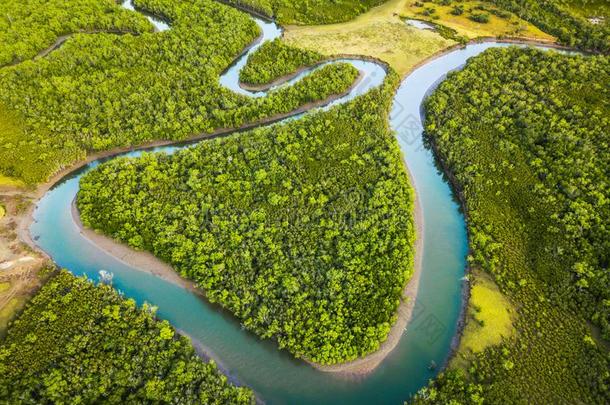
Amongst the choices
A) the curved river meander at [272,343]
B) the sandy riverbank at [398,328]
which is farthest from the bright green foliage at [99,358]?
the sandy riverbank at [398,328]

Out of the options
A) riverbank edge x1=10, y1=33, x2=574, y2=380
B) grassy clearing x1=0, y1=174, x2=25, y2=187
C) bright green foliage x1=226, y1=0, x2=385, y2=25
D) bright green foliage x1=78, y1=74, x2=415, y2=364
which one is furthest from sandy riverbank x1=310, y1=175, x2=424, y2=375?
bright green foliage x1=226, y1=0, x2=385, y2=25

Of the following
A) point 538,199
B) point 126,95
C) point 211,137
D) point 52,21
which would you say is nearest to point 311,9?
point 211,137

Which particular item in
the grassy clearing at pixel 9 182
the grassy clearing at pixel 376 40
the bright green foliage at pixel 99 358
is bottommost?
the bright green foliage at pixel 99 358

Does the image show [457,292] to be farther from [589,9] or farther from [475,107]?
[589,9]

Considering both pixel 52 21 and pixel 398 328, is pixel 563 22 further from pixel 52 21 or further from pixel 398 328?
pixel 52 21

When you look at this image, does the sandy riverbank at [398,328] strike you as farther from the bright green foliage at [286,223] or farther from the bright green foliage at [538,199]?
the bright green foliage at [538,199]

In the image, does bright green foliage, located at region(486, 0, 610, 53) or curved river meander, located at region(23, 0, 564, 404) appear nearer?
curved river meander, located at region(23, 0, 564, 404)

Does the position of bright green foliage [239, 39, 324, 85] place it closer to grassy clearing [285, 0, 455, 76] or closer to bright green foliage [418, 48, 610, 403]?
grassy clearing [285, 0, 455, 76]
